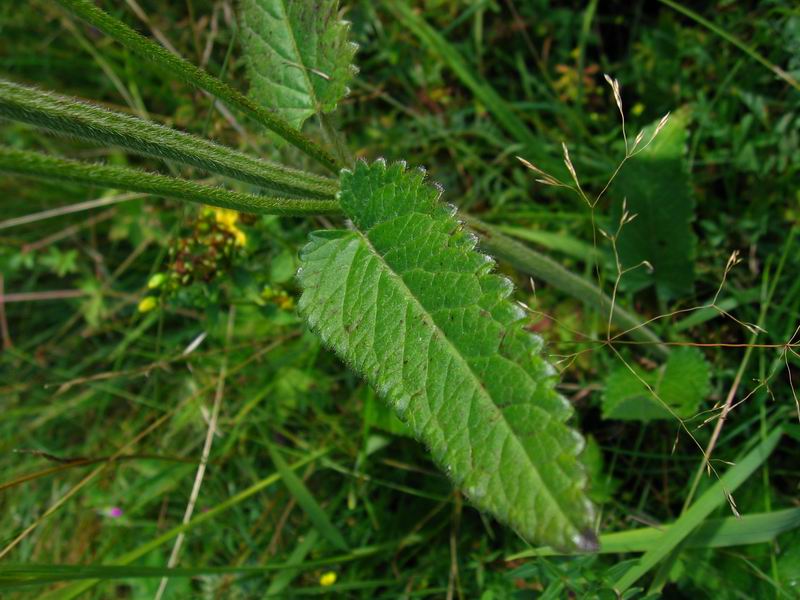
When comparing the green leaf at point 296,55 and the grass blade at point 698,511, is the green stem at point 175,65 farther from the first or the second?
the grass blade at point 698,511

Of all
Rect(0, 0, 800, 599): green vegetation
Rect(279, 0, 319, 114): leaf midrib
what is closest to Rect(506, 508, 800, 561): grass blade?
Rect(0, 0, 800, 599): green vegetation

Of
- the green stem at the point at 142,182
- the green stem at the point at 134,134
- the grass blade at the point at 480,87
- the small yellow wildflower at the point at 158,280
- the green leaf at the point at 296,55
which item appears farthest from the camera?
the grass blade at the point at 480,87

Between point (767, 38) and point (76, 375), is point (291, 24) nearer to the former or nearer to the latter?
point (767, 38)

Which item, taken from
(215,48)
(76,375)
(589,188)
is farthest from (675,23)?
(76,375)

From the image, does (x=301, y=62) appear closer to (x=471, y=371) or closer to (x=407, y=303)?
(x=407, y=303)

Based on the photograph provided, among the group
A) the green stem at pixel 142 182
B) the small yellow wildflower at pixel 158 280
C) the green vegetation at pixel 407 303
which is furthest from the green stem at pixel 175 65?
the small yellow wildflower at pixel 158 280

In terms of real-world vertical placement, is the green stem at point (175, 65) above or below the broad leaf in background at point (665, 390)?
above

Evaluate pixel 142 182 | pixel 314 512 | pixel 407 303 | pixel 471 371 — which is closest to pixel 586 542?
pixel 471 371

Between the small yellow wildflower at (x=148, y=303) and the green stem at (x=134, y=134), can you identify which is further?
the small yellow wildflower at (x=148, y=303)
